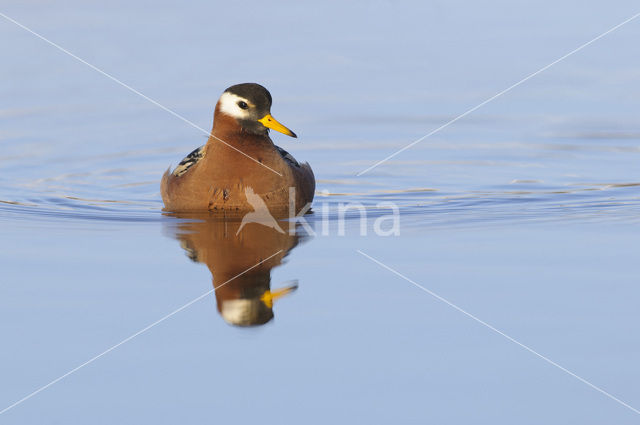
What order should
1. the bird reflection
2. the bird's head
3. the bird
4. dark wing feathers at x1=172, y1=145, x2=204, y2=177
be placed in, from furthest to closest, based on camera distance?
dark wing feathers at x1=172, y1=145, x2=204, y2=177
the bird's head
the bird
the bird reflection

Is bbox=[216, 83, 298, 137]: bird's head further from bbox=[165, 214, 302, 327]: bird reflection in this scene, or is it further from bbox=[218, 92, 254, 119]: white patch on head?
bbox=[165, 214, 302, 327]: bird reflection

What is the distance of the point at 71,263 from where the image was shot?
24.7 feet

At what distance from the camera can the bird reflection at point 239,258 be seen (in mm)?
6469

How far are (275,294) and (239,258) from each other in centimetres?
111

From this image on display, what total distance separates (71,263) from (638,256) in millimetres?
3997

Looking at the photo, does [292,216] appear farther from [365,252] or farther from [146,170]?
[146,170]

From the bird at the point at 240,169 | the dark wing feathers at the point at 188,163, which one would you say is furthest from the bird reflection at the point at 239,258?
the dark wing feathers at the point at 188,163

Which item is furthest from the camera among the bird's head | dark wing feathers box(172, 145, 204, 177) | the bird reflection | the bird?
dark wing feathers box(172, 145, 204, 177)

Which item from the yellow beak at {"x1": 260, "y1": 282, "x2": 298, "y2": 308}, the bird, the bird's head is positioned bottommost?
the yellow beak at {"x1": 260, "y1": 282, "x2": 298, "y2": 308}

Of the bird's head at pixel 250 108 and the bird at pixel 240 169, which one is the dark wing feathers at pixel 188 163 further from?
the bird's head at pixel 250 108

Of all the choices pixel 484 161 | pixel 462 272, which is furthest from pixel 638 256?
pixel 484 161

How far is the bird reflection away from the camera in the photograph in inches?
255

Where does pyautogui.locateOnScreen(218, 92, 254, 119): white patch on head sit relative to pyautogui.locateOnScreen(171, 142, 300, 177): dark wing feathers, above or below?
above

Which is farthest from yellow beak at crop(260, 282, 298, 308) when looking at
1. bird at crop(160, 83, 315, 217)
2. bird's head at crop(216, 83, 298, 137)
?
bird's head at crop(216, 83, 298, 137)
